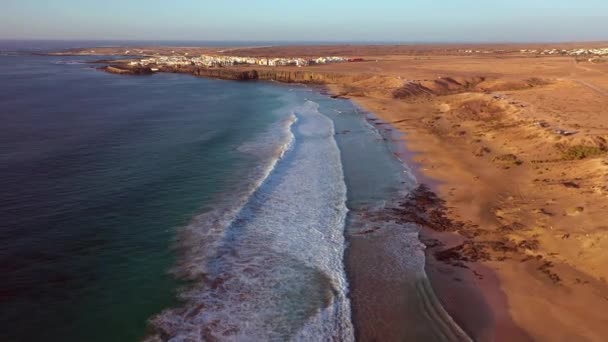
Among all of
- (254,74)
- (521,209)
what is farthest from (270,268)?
(254,74)

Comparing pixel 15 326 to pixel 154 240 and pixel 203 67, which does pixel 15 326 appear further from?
pixel 203 67

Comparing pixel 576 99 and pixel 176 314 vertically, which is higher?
pixel 576 99

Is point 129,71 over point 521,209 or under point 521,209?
over

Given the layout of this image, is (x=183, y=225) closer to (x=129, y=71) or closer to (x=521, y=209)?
(x=521, y=209)

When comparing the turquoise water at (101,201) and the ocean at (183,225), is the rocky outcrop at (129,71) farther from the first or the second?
the ocean at (183,225)

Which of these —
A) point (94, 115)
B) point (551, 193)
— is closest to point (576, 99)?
point (551, 193)
